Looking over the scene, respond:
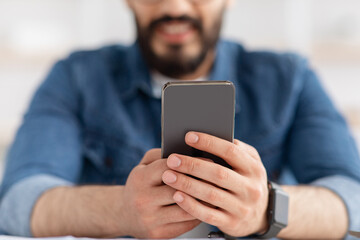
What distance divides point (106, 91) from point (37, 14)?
1178 millimetres

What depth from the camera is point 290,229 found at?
432 millimetres

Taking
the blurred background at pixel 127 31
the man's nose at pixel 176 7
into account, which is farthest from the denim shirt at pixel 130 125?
the blurred background at pixel 127 31

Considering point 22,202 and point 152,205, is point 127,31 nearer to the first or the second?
point 22,202

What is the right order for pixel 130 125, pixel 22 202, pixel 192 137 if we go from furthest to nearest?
pixel 130 125
pixel 22 202
pixel 192 137

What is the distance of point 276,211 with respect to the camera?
1.30 feet

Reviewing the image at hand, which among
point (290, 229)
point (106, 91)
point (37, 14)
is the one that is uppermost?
point (37, 14)

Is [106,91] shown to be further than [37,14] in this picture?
No

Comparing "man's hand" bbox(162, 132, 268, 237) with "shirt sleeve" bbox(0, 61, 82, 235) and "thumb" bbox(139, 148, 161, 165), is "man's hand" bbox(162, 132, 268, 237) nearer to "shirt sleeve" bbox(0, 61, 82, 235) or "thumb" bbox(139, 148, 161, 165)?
"thumb" bbox(139, 148, 161, 165)

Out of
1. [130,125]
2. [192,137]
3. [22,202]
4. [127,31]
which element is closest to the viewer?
[192,137]

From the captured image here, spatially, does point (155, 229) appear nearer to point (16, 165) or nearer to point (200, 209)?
point (200, 209)

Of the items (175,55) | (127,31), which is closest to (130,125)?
(175,55)

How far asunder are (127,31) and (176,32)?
1072 mm

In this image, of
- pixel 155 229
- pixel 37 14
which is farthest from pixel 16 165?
pixel 37 14

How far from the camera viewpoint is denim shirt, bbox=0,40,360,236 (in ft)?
1.67
